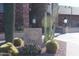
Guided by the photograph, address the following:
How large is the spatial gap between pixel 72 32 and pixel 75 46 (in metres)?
0.11

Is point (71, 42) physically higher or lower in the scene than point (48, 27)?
lower

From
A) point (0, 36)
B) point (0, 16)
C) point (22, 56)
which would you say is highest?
point (0, 16)

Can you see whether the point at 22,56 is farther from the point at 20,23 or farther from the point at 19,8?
the point at 19,8

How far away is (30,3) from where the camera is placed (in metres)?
1.93

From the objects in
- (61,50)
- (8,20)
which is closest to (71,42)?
(61,50)

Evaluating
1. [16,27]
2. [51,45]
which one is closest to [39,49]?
[51,45]

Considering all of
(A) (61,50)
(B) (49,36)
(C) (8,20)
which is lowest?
(A) (61,50)

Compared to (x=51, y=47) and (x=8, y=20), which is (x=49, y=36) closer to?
(x=51, y=47)

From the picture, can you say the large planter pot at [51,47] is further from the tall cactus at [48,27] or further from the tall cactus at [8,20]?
the tall cactus at [8,20]

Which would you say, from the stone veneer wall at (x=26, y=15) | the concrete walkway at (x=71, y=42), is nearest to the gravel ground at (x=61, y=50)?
the concrete walkway at (x=71, y=42)

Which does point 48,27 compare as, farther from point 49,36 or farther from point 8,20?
point 8,20

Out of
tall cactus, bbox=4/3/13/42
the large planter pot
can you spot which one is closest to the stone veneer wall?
tall cactus, bbox=4/3/13/42

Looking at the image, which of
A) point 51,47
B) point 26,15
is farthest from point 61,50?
point 26,15

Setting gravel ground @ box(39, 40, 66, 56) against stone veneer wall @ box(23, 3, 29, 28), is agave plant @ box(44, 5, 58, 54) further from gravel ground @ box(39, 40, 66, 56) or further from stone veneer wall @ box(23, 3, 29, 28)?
stone veneer wall @ box(23, 3, 29, 28)
